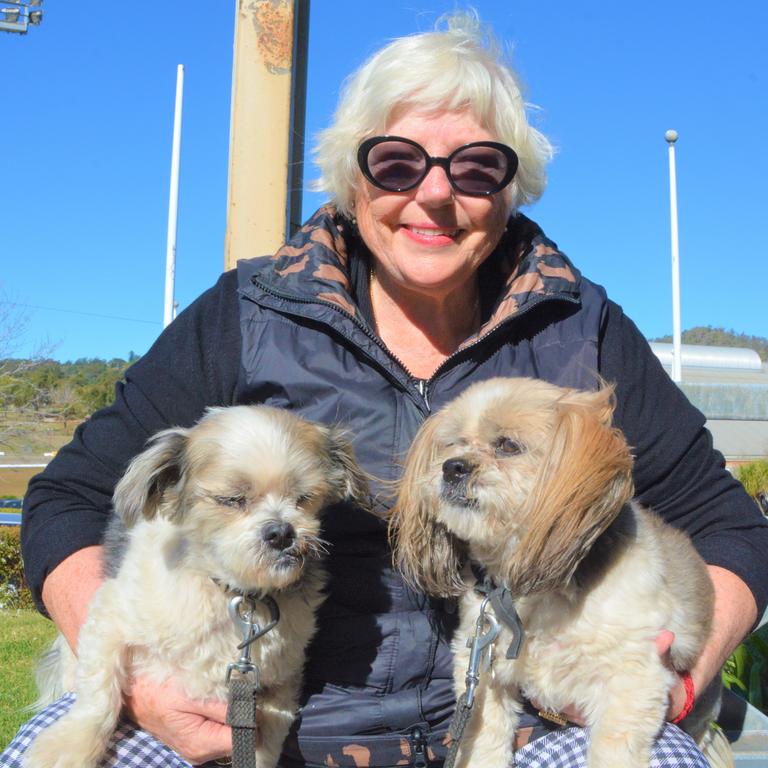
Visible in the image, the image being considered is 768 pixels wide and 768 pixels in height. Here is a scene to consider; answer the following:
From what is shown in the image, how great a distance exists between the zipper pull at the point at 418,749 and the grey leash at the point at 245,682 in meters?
0.49

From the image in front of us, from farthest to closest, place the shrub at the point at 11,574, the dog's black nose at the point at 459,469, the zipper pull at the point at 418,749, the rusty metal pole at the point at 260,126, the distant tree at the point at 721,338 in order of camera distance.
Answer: the distant tree at the point at 721,338 < the shrub at the point at 11,574 < the rusty metal pole at the point at 260,126 < the zipper pull at the point at 418,749 < the dog's black nose at the point at 459,469

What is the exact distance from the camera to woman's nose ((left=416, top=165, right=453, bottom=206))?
9.96 ft

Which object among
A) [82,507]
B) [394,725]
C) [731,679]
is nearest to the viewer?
[394,725]

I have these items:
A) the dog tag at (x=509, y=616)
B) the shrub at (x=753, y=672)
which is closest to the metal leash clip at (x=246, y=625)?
the dog tag at (x=509, y=616)

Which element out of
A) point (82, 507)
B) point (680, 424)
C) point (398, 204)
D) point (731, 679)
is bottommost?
point (731, 679)

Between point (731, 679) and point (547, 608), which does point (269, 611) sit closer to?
point (547, 608)

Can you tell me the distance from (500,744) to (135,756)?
108cm

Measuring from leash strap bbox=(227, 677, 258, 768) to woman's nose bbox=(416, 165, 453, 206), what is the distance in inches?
66.5

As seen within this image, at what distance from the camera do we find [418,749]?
106 inches

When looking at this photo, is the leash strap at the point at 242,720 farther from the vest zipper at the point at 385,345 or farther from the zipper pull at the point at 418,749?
the vest zipper at the point at 385,345

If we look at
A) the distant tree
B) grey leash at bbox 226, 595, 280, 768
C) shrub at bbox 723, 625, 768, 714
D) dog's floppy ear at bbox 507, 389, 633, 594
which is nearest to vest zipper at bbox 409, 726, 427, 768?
grey leash at bbox 226, 595, 280, 768

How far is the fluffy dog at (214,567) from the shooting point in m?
2.52

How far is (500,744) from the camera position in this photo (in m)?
2.65

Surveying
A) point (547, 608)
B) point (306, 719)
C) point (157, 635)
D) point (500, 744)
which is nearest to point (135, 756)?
point (157, 635)
